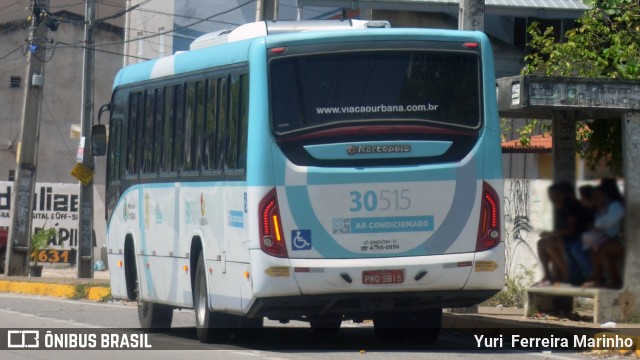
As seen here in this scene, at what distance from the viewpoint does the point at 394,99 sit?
13328mm

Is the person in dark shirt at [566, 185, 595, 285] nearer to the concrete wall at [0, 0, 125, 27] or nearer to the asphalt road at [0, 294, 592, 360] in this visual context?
the asphalt road at [0, 294, 592, 360]

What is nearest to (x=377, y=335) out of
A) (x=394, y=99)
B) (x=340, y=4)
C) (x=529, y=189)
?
(x=394, y=99)

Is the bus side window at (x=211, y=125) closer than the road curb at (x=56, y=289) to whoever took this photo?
Yes

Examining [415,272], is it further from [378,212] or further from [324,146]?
[324,146]

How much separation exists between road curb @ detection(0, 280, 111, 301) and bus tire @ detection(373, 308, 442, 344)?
36.5ft

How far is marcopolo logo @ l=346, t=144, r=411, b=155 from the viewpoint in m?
13.1

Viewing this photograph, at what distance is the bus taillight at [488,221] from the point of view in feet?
43.7

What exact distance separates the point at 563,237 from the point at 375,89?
2389 millimetres

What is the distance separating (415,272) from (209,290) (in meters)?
2.51

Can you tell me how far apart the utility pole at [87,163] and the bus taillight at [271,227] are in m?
19.4

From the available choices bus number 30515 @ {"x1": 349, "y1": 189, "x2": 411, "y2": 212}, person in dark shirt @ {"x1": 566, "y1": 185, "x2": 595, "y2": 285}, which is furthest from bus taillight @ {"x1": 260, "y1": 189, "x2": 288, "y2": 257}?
person in dark shirt @ {"x1": 566, "y1": 185, "x2": 595, "y2": 285}

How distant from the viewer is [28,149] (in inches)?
1287

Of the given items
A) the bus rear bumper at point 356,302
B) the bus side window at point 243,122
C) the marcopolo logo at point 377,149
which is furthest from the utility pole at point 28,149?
the marcopolo logo at point 377,149

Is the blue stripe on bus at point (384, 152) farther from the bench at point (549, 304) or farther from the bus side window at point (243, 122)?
the bench at point (549, 304)
